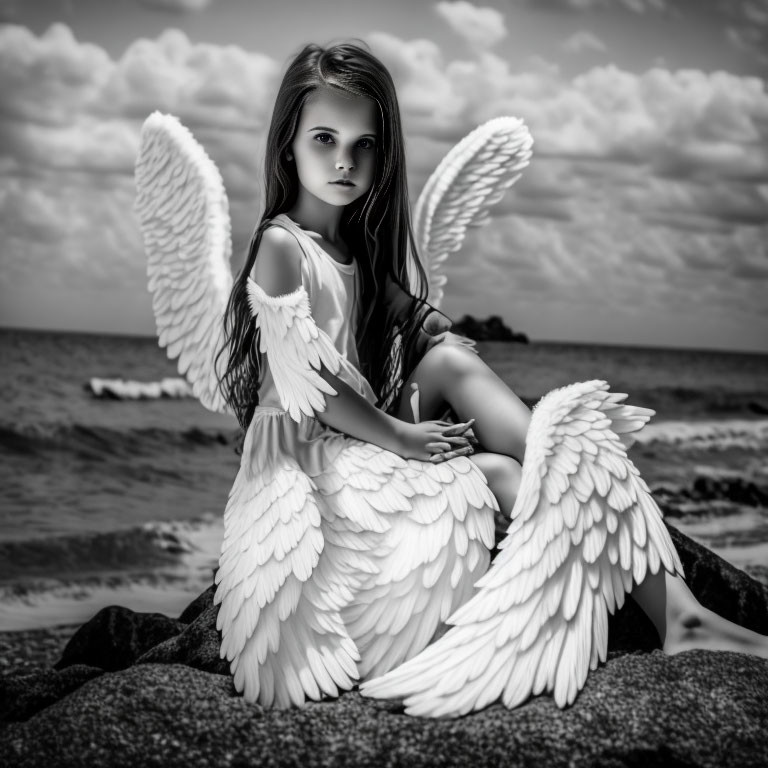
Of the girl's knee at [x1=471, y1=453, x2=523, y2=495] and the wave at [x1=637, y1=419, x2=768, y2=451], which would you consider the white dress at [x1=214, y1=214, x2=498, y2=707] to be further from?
the wave at [x1=637, y1=419, x2=768, y2=451]

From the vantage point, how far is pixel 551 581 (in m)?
2.04

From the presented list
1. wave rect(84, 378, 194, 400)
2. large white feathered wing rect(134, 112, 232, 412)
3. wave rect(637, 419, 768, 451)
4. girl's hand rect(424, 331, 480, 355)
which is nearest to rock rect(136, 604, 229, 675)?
large white feathered wing rect(134, 112, 232, 412)

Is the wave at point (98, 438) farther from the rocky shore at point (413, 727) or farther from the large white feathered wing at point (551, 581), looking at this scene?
the large white feathered wing at point (551, 581)

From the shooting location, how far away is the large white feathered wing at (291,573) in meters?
2.08

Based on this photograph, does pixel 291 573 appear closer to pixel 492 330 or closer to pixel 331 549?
pixel 331 549

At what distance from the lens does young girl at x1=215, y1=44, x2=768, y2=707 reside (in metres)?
2.09

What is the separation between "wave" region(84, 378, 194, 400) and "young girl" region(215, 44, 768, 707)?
343 inches

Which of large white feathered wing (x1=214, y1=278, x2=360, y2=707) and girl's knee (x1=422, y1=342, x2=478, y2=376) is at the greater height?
girl's knee (x1=422, y1=342, x2=478, y2=376)

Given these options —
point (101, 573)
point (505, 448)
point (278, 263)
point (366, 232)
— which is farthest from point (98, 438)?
point (505, 448)

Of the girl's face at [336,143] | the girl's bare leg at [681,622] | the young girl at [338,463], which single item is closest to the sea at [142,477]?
the young girl at [338,463]

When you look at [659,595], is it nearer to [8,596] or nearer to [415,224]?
[415,224]

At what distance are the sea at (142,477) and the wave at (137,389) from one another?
0.03 m

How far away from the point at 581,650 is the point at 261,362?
101 cm

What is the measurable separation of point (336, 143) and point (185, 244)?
2.25ft
